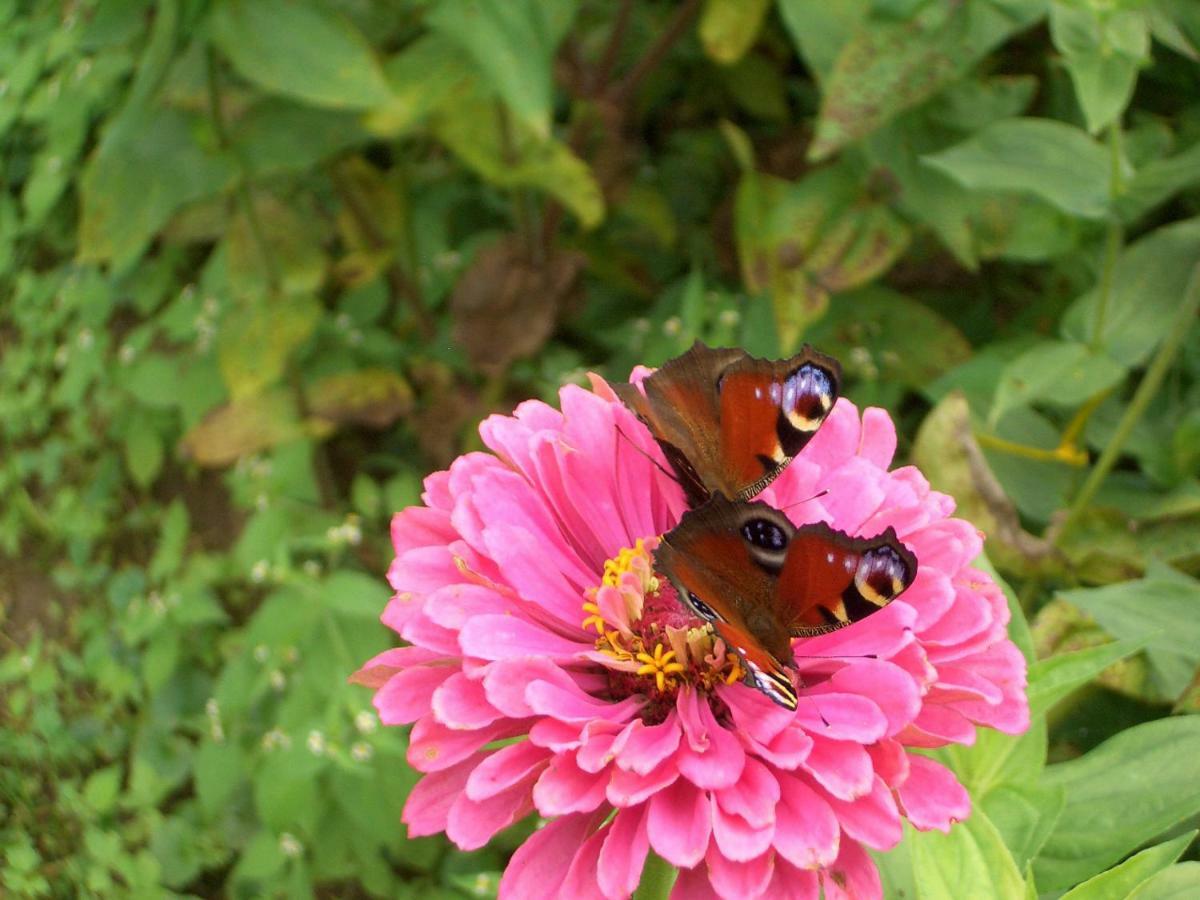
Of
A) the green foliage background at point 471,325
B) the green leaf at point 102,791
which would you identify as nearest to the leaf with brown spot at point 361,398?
the green foliage background at point 471,325

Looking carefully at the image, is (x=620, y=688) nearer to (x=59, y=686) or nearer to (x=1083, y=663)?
(x=1083, y=663)

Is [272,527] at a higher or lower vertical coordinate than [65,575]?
higher

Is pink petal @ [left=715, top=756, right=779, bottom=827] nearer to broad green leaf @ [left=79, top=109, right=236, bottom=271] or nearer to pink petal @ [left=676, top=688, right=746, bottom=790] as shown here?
pink petal @ [left=676, top=688, right=746, bottom=790]

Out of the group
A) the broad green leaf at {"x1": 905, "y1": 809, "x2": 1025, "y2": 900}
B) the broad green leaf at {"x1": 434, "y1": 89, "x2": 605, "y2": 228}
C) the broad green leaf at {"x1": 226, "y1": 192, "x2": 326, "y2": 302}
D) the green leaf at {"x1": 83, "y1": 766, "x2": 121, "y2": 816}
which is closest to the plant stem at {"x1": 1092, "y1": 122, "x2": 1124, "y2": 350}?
the broad green leaf at {"x1": 434, "y1": 89, "x2": 605, "y2": 228}

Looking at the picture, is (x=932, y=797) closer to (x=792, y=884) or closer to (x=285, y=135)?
(x=792, y=884)

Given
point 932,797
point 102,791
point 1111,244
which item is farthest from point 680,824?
point 102,791

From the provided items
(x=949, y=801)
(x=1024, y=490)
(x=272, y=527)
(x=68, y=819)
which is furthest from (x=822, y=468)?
(x=68, y=819)
